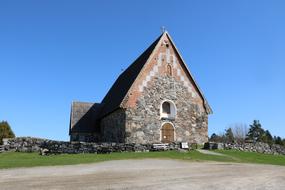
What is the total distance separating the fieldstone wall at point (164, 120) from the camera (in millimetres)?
32219

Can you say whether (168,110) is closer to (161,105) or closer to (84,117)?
(161,105)

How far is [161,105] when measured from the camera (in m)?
33.7

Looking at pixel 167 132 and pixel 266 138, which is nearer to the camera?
pixel 167 132

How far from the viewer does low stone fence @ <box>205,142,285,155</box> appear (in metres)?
30.2

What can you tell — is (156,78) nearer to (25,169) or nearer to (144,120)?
(144,120)

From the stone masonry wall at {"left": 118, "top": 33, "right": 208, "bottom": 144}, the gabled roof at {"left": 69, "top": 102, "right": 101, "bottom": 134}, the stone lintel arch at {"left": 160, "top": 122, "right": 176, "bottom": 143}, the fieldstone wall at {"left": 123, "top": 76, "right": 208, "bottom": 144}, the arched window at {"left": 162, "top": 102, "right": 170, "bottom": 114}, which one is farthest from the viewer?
the gabled roof at {"left": 69, "top": 102, "right": 101, "bottom": 134}

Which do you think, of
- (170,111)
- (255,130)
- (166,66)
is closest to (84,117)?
(170,111)

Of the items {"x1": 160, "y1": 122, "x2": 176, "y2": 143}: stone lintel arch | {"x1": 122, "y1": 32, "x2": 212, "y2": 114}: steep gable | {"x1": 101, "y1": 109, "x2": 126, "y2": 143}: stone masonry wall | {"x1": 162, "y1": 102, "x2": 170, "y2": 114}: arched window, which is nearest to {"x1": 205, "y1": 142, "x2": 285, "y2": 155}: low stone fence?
{"x1": 160, "y1": 122, "x2": 176, "y2": 143}: stone lintel arch

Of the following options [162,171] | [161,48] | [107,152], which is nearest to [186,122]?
[161,48]

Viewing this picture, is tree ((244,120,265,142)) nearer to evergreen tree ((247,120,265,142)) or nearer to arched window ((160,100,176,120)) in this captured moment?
evergreen tree ((247,120,265,142))

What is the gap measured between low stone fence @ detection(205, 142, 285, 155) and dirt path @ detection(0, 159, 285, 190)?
40.3ft

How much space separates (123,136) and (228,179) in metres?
18.2

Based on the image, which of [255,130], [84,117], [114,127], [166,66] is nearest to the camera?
[166,66]

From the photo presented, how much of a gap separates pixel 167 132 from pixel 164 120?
1.11 meters
